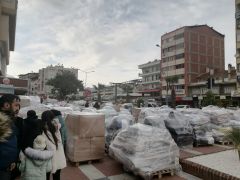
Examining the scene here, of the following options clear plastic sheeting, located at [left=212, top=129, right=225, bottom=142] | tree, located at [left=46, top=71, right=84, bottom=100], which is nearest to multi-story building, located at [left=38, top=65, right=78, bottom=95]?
tree, located at [left=46, top=71, right=84, bottom=100]

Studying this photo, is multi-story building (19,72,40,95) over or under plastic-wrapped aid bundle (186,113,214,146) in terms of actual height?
over

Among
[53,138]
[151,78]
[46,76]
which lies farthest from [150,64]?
[53,138]

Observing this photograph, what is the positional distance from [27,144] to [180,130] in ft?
18.6

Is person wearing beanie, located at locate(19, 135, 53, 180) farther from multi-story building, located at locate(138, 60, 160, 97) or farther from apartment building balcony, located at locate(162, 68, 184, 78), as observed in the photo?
multi-story building, located at locate(138, 60, 160, 97)

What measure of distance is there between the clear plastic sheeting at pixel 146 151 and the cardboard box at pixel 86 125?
926 millimetres

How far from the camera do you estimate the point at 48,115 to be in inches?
159

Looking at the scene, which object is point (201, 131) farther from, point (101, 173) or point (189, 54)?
point (189, 54)

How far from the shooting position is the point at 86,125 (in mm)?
6527

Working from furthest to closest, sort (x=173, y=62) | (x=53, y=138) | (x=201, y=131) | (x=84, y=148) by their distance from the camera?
(x=173, y=62) < (x=201, y=131) < (x=84, y=148) < (x=53, y=138)

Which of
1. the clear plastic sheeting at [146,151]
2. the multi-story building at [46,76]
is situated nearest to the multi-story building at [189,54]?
the clear plastic sheeting at [146,151]

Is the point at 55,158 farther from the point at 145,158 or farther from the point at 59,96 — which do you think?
the point at 59,96

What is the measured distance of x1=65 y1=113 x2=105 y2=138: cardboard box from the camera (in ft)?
21.2

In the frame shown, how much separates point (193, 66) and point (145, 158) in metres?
48.6

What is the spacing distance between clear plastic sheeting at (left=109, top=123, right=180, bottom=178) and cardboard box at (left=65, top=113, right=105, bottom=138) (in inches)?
36.5
